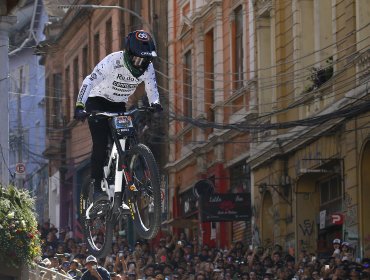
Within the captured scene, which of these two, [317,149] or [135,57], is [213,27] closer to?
[317,149]

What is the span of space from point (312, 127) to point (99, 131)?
1760cm

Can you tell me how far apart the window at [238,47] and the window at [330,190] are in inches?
226

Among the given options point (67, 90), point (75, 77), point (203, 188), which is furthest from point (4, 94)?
point (67, 90)

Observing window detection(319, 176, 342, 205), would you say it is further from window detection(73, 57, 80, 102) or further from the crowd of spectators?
window detection(73, 57, 80, 102)

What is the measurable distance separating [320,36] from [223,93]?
24.4 feet

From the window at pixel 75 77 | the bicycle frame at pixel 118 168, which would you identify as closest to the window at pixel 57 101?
the window at pixel 75 77

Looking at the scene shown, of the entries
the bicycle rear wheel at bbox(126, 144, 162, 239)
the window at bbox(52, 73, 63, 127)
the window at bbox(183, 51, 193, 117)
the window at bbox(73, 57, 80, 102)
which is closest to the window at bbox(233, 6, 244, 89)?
the window at bbox(183, 51, 193, 117)

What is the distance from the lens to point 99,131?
1938 cm

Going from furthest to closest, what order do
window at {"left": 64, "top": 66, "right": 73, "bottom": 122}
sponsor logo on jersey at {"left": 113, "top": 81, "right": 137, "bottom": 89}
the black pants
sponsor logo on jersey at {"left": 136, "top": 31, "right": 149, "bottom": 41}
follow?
window at {"left": 64, "top": 66, "right": 73, "bottom": 122}
the black pants
sponsor logo on jersey at {"left": 113, "top": 81, "right": 137, "bottom": 89}
sponsor logo on jersey at {"left": 136, "top": 31, "right": 149, "bottom": 41}

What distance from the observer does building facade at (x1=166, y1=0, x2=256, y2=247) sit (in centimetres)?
4247

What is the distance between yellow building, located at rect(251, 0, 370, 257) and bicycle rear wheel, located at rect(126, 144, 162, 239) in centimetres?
1393

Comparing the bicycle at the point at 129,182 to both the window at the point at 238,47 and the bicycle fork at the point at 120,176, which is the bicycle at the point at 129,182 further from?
the window at the point at 238,47

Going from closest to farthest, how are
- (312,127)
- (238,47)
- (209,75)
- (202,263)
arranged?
(202,263), (312,127), (238,47), (209,75)

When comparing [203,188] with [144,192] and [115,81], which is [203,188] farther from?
[144,192]
